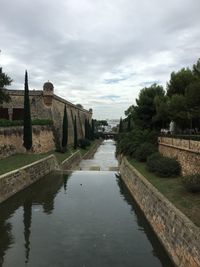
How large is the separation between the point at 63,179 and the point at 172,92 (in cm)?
1165

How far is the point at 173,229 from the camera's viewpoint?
1068 centimetres

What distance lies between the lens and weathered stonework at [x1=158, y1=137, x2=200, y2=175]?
1609 centimetres

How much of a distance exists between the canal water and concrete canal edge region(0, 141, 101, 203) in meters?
0.50

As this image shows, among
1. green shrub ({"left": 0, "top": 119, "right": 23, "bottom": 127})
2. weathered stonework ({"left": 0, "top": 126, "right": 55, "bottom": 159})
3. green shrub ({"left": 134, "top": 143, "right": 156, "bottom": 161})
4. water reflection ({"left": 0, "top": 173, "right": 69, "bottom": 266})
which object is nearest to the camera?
water reflection ({"left": 0, "top": 173, "right": 69, "bottom": 266})

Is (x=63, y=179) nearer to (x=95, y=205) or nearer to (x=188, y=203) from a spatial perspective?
(x=95, y=205)

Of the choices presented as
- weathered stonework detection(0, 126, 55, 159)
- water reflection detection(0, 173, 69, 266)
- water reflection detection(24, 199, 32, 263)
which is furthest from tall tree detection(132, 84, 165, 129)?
water reflection detection(24, 199, 32, 263)

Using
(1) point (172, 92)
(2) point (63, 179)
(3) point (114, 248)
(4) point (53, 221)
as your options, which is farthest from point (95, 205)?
(1) point (172, 92)

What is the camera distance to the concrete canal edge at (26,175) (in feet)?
61.7

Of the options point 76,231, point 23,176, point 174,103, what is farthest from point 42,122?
point 76,231

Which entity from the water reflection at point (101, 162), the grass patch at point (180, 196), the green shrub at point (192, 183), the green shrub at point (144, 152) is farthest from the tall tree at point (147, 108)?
the green shrub at point (192, 183)

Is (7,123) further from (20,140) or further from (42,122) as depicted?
(42,122)

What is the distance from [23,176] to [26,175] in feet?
2.31

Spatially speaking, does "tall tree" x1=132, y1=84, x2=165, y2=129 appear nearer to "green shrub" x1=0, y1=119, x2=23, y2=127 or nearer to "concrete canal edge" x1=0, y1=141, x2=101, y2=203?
"concrete canal edge" x1=0, y1=141, x2=101, y2=203

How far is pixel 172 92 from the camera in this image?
99.2 feet
